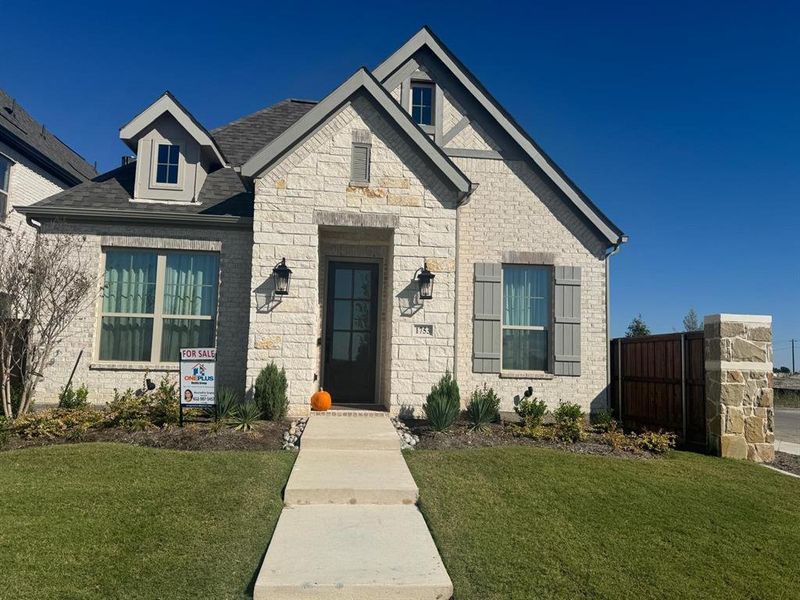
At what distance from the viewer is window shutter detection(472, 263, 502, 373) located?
33.0ft

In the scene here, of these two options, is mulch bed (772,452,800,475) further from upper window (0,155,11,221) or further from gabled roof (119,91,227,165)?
upper window (0,155,11,221)

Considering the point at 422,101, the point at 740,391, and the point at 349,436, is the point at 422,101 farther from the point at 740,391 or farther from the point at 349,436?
the point at 740,391

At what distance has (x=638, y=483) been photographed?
20.0ft

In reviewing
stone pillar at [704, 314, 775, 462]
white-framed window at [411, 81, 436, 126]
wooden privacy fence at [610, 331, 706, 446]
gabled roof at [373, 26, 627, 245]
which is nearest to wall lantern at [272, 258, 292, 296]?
white-framed window at [411, 81, 436, 126]

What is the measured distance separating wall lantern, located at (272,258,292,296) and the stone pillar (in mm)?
6746

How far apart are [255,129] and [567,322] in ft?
27.7

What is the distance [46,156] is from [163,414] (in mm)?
10422

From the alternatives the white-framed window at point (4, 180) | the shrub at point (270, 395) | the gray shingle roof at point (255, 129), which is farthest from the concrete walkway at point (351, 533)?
the white-framed window at point (4, 180)

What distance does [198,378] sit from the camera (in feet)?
25.9

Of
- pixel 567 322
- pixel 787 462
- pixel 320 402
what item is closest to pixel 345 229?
pixel 320 402

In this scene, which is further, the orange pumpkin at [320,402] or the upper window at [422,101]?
the upper window at [422,101]

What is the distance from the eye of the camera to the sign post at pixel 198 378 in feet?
25.6

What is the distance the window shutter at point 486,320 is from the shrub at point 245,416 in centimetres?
420

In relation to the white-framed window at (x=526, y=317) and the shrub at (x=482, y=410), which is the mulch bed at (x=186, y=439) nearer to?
the shrub at (x=482, y=410)
